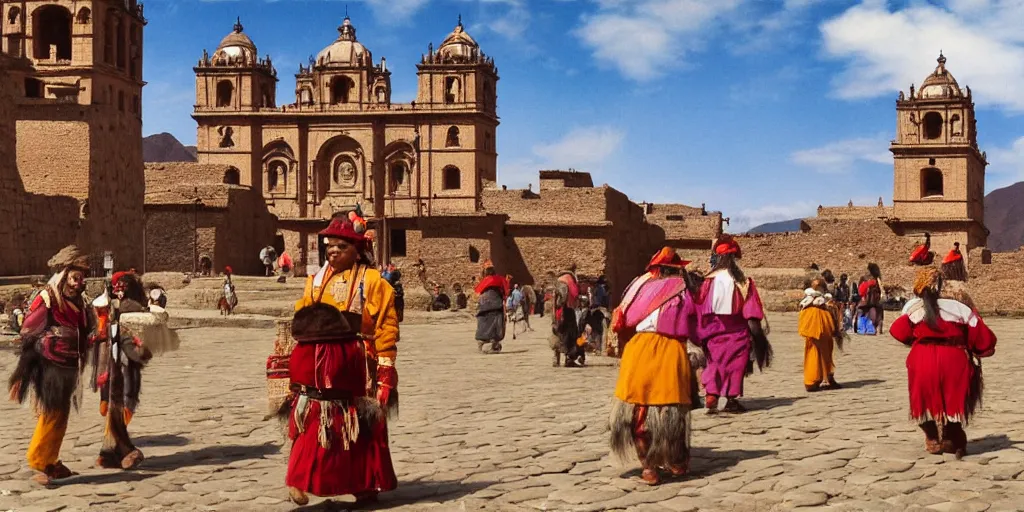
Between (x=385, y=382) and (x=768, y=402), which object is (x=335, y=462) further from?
(x=768, y=402)

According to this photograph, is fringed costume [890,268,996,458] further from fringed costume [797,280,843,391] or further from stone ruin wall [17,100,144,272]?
stone ruin wall [17,100,144,272]

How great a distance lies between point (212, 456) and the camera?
871 centimetres

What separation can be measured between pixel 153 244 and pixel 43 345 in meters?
38.7

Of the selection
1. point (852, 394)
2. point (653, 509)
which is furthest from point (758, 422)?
point (653, 509)

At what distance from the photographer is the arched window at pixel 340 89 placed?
6253 cm

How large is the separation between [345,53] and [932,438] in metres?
57.0

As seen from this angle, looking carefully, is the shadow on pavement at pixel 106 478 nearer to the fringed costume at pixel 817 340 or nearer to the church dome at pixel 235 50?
the fringed costume at pixel 817 340

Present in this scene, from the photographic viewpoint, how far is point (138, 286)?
8922 mm

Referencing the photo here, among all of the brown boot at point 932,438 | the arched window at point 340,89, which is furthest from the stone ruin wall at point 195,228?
the brown boot at point 932,438

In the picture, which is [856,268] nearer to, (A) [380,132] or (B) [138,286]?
(A) [380,132]

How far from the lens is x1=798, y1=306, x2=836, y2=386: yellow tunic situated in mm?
12188

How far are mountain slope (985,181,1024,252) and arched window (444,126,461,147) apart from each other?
74938 millimetres

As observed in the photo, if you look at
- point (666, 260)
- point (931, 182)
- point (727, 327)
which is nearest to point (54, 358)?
point (666, 260)

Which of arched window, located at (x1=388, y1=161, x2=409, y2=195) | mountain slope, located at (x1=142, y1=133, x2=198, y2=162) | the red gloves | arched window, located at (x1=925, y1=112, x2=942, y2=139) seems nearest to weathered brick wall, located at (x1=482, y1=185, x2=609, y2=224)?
arched window, located at (x1=388, y1=161, x2=409, y2=195)
